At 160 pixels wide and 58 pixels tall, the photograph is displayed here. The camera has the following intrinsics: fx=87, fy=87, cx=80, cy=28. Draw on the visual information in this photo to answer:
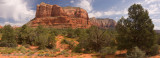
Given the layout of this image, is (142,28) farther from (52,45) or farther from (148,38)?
(52,45)

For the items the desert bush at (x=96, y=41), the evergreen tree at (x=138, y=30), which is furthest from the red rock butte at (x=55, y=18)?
the evergreen tree at (x=138, y=30)

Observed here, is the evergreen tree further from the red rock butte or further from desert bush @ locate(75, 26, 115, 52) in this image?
the red rock butte

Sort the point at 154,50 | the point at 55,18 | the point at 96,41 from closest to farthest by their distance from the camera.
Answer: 1. the point at 154,50
2. the point at 96,41
3. the point at 55,18

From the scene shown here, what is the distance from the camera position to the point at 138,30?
10344 millimetres

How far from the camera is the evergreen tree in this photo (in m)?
9.96

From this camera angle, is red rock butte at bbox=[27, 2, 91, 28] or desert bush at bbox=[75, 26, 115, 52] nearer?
desert bush at bbox=[75, 26, 115, 52]

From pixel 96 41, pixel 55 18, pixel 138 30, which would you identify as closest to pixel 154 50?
pixel 138 30

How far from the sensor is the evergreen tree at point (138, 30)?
9961 millimetres

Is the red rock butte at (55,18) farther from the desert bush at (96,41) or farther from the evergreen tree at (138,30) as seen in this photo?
the evergreen tree at (138,30)

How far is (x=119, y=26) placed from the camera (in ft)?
36.7

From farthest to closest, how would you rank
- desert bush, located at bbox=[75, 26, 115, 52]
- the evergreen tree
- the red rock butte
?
1. the red rock butte
2. desert bush, located at bbox=[75, 26, 115, 52]
3. the evergreen tree

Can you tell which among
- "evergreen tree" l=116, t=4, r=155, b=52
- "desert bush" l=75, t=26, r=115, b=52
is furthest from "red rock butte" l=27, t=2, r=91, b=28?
"evergreen tree" l=116, t=4, r=155, b=52

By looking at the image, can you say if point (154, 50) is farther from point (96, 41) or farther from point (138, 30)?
point (96, 41)

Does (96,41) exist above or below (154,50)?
above
